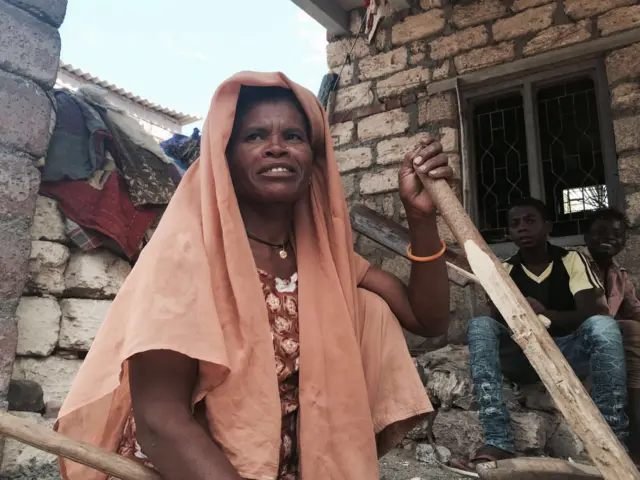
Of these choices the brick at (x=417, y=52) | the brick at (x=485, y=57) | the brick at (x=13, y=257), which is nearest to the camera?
the brick at (x=13, y=257)

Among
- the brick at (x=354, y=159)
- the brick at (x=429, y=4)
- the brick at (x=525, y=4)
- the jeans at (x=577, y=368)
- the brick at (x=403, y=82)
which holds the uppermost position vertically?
the brick at (x=429, y=4)

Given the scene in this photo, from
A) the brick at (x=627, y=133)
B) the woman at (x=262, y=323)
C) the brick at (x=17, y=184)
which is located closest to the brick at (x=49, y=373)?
the brick at (x=17, y=184)

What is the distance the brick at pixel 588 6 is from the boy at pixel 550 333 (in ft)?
5.03

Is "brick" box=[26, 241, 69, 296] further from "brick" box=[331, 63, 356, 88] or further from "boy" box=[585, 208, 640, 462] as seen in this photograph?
"boy" box=[585, 208, 640, 462]

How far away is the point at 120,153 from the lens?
3.13m

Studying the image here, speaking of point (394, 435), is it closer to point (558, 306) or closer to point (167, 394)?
point (167, 394)

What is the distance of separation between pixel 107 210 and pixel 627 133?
332cm

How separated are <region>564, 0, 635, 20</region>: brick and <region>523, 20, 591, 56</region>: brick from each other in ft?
0.20

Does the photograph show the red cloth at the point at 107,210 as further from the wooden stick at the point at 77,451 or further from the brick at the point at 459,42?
the brick at the point at 459,42

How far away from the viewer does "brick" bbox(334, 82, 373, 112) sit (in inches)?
178

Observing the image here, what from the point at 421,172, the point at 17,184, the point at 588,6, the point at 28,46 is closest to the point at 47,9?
the point at 28,46

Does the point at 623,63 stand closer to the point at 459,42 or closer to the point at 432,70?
the point at 459,42

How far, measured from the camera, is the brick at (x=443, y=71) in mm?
4210

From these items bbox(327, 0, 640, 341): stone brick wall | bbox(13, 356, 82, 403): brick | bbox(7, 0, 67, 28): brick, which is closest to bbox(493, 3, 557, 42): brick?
bbox(327, 0, 640, 341): stone brick wall
